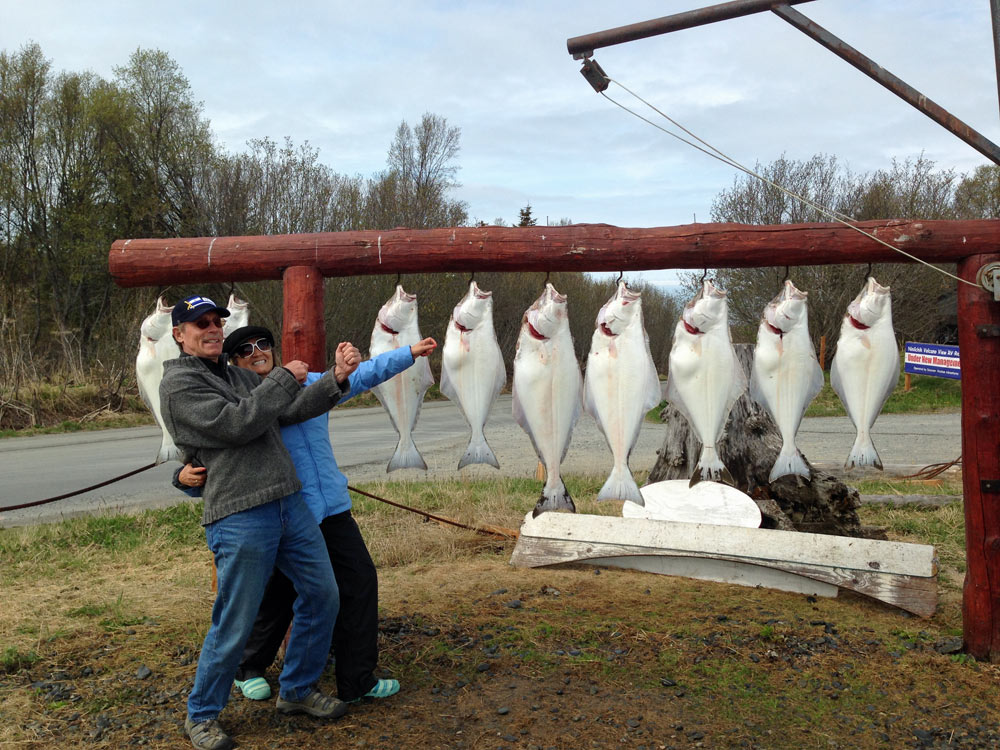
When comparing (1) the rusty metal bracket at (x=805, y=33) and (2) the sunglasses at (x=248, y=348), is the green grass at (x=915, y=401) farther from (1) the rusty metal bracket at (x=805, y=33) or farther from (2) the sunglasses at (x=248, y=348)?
(2) the sunglasses at (x=248, y=348)

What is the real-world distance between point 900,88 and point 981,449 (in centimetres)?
172

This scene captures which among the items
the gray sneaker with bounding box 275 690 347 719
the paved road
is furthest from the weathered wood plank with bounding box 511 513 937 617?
the paved road

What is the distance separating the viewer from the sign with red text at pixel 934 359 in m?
5.76

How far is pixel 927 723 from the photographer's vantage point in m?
3.36

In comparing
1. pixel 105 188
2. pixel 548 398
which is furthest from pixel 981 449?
pixel 105 188

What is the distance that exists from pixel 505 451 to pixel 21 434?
Answer: 903 cm

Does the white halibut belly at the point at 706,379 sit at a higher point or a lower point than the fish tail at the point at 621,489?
higher

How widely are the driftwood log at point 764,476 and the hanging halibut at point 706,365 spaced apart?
9.18 feet

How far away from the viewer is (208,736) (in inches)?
121

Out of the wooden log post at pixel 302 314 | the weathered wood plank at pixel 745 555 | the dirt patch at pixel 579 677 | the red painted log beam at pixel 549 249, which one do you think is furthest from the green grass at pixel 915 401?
the wooden log post at pixel 302 314

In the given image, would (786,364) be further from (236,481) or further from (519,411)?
(236,481)

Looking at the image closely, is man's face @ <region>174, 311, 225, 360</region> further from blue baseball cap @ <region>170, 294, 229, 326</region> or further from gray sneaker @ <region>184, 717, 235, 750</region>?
gray sneaker @ <region>184, 717, 235, 750</region>

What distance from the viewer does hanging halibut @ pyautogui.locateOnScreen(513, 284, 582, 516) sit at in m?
3.67

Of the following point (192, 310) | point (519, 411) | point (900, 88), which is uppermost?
point (900, 88)
